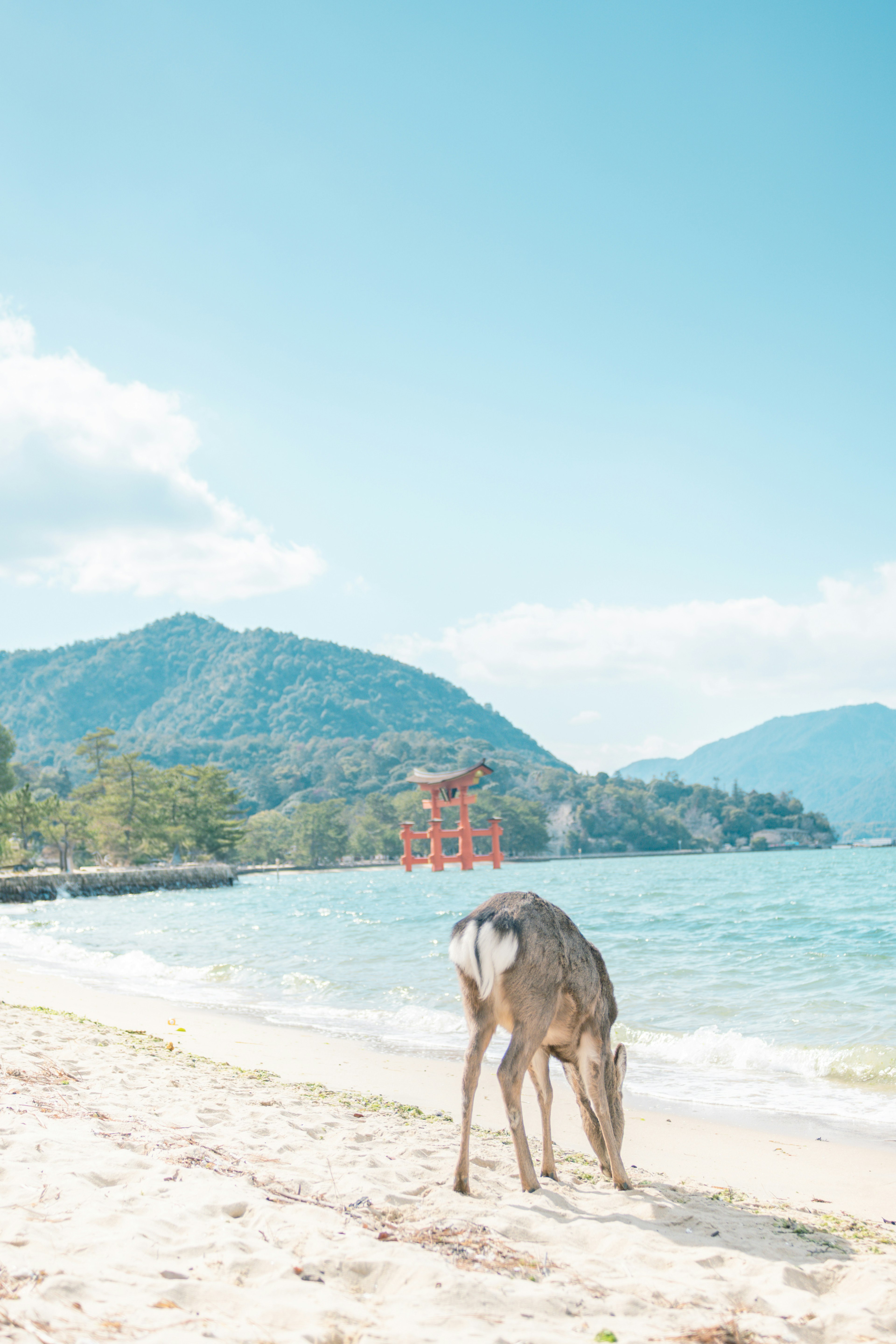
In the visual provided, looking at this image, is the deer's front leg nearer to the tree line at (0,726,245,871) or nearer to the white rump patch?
the white rump patch

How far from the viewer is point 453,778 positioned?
63.5 metres

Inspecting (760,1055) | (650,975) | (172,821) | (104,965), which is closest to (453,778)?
(172,821)

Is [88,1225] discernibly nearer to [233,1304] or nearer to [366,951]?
[233,1304]

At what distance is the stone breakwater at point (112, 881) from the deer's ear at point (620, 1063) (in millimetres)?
48002

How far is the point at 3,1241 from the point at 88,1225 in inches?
13.4

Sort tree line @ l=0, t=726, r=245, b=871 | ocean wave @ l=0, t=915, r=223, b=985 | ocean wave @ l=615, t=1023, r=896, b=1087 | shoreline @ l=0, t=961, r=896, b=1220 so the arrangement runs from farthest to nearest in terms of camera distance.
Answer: tree line @ l=0, t=726, r=245, b=871
ocean wave @ l=0, t=915, r=223, b=985
ocean wave @ l=615, t=1023, r=896, b=1087
shoreline @ l=0, t=961, r=896, b=1220

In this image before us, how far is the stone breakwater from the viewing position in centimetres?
4791

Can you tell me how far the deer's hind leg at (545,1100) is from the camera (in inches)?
197

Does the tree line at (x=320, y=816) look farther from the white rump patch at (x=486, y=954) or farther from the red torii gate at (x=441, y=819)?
the white rump patch at (x=486, y=954)

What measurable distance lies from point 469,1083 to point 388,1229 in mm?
904

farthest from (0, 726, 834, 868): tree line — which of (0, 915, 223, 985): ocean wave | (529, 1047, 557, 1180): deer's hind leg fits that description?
(529, 1047, 557, 1180): deer's hind leg

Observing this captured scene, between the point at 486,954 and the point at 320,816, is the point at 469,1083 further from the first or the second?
the point at 320,816

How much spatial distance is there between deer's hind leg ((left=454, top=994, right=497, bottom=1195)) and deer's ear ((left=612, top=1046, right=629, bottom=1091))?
3.17 ft

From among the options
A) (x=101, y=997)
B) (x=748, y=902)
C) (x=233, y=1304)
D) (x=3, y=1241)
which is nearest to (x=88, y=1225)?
(x=3, y=1241)
